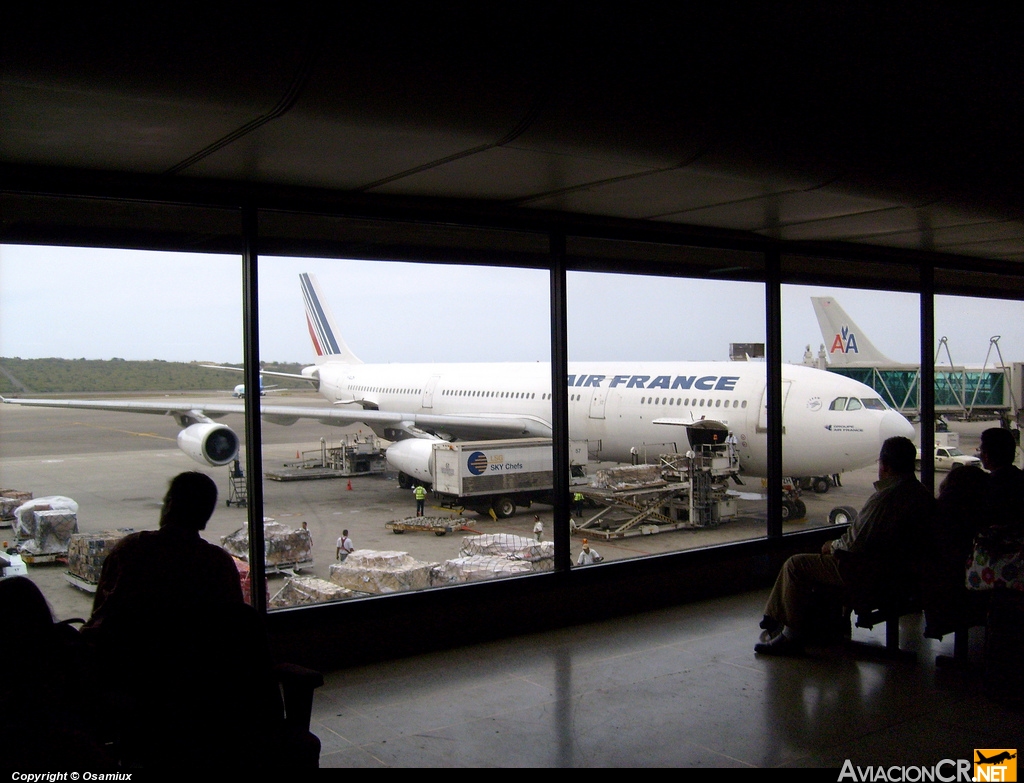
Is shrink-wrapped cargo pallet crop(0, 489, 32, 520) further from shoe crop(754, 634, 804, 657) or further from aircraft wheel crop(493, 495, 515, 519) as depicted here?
aircraft wheel crop(493, 495, 515, 519)

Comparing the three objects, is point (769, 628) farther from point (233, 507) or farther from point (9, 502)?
point (233, 507)

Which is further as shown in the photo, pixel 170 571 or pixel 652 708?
pixel 652 708

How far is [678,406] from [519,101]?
11.2 m

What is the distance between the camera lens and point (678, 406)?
45.1 ft

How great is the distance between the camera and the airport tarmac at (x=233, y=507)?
35.8 feet

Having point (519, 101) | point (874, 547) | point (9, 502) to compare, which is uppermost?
point (519, 101)

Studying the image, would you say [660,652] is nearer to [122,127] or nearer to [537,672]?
[537,672]

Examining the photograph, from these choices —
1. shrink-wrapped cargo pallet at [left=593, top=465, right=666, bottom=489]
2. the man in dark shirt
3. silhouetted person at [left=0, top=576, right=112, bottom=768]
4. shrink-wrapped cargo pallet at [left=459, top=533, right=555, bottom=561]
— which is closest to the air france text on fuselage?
shrink-wrapped cargo pallet at [left=593, top=465, right=666, bottom=489]

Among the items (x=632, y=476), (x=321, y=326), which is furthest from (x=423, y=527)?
(x=321, y=326)

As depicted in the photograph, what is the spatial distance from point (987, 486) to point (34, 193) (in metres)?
5.29

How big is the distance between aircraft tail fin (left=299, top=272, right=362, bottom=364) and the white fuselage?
708cm

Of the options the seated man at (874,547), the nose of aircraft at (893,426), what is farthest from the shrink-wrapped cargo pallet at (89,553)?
the nose of aircraft at (893,426)

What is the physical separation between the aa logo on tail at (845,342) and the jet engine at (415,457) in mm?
17181

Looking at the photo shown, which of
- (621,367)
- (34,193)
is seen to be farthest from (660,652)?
(621,367)
